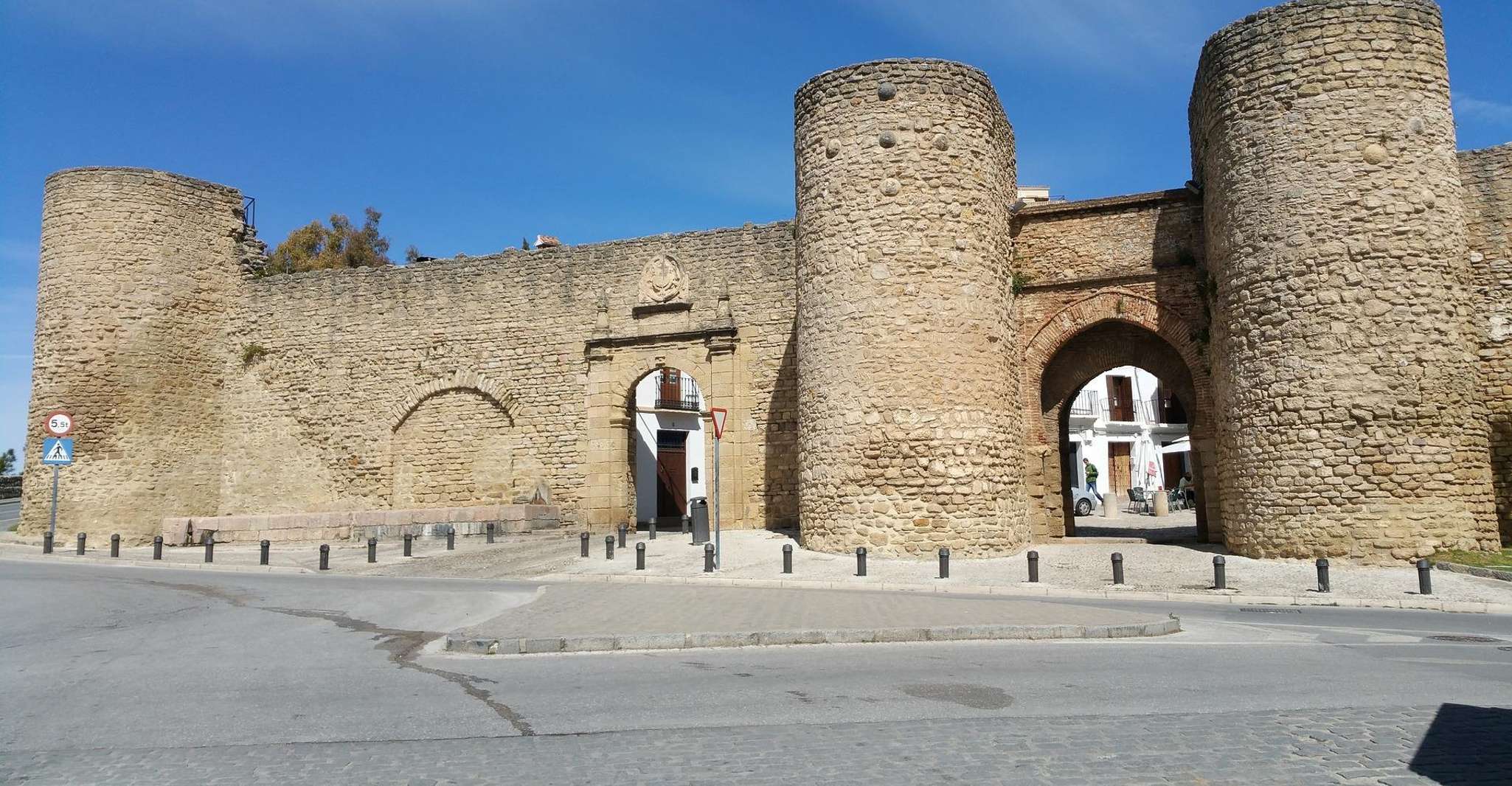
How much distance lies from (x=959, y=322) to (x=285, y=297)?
15394 millimetres

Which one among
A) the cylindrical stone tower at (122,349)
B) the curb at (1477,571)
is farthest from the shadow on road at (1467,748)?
the cylindrical stone tower at (122,349)

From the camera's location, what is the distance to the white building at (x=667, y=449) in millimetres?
28078

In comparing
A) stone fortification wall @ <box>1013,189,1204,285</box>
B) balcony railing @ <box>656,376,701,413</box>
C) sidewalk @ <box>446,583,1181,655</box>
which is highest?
stone fortification wall @ <box>1013,189,1204,285</box>

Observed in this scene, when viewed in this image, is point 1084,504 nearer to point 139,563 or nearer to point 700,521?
point 700,521

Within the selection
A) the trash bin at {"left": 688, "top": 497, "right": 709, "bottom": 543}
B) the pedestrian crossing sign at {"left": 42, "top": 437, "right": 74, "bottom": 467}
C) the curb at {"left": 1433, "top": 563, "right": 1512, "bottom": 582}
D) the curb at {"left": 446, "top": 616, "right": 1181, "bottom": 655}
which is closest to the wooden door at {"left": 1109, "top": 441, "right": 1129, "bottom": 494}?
the trash bin at {"left": 688, "top": 497, "right": 709, "bottom": 543}

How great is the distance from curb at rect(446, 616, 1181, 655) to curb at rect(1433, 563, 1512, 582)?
19.1 feet

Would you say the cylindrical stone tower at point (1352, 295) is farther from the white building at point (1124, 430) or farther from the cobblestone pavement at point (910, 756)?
the white building at point (1124, 430)

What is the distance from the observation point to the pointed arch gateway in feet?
48.4

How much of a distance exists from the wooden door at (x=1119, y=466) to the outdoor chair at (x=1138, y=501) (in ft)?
15.8

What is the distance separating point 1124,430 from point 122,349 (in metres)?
30.4

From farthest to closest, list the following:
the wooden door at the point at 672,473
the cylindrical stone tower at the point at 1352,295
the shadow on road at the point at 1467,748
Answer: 1. the wooden door at the point at 672,473
2. the cylindrical stone tower at the point at 1352,295
3. the shadow on road at the point at 1467,748

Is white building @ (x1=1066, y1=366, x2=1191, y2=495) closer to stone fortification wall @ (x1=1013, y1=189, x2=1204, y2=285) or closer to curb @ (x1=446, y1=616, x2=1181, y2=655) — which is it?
stone fortification wall @ (x1=1013, y1=189, x2=1204, y2=285)

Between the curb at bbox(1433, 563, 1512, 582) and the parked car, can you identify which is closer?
the curb at bbox(1433, 563, 1512, 582)

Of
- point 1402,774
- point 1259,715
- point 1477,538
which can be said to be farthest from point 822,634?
point 1477,538
